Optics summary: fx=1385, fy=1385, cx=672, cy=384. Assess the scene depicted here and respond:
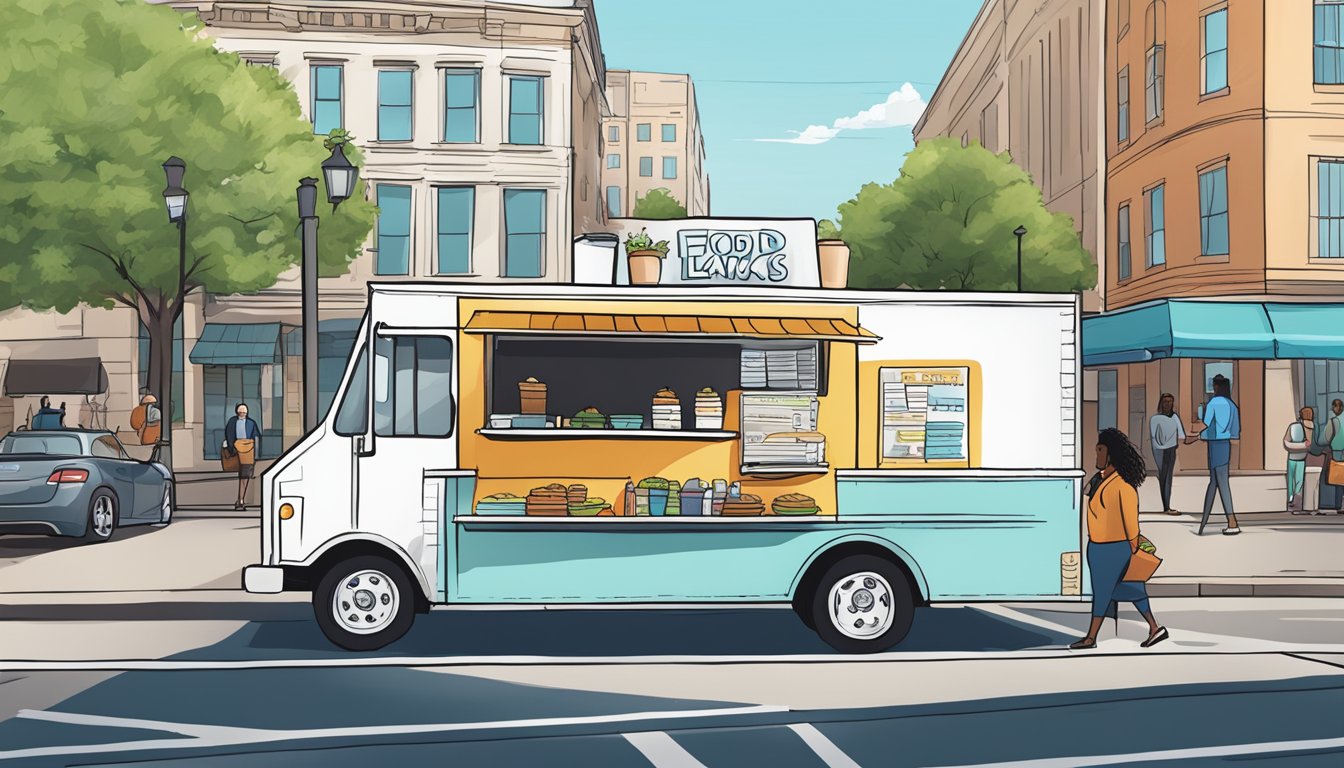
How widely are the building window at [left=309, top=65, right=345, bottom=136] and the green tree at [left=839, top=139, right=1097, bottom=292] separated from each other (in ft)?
49.6

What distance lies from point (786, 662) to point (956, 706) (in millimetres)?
1714

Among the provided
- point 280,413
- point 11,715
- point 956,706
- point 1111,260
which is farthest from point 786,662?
point 1111,260

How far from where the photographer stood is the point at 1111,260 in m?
39.8

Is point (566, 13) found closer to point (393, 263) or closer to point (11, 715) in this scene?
point (393, 263)

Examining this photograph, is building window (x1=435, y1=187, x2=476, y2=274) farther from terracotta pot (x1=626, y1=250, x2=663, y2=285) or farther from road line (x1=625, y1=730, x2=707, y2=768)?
road line (x1=625, y1=730, x2=707, y2=768)

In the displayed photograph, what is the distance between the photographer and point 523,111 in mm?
37688

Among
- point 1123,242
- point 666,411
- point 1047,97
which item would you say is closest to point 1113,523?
point 666,411

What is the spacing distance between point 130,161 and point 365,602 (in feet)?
56.7

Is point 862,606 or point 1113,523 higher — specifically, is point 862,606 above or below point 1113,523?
below

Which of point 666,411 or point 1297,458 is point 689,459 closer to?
point 666,411

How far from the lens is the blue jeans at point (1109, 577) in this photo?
9.81 meters

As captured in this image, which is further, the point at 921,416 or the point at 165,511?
the point at 165,511

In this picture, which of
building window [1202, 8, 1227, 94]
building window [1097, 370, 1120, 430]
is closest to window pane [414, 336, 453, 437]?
building window [1202, 8, 1227, 94]

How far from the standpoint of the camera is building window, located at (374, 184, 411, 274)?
37.5 metres
